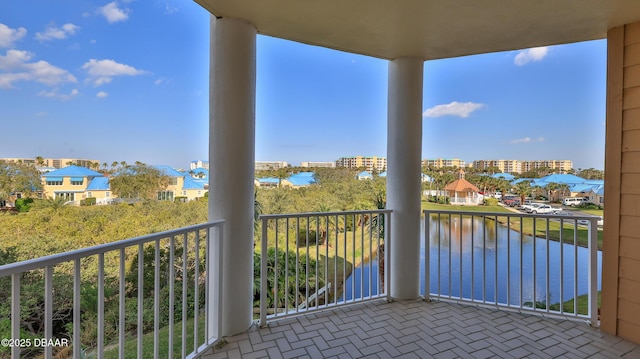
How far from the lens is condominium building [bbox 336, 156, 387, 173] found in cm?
465

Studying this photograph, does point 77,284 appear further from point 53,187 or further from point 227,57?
point 53,187

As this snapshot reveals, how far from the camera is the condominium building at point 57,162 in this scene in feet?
11.1

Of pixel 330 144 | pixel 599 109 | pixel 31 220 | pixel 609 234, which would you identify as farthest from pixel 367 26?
pixel 31 220

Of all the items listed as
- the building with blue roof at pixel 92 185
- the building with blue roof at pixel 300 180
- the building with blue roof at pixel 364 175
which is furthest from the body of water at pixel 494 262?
the building with blue roof at pixel 92 185

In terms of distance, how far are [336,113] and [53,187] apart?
17.9ft

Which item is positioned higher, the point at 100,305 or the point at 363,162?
the point at 363,162

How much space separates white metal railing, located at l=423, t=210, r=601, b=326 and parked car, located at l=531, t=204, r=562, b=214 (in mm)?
121

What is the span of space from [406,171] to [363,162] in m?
2.31

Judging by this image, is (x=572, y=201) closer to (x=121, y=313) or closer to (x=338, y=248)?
(x=338, y=248)

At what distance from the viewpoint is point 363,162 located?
17.2ft

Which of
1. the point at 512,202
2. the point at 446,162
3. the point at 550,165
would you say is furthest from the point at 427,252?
the point at 550,165

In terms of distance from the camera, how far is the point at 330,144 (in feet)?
21.8

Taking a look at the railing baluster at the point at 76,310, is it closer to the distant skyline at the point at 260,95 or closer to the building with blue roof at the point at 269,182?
the distant skyline at the point at 260,95

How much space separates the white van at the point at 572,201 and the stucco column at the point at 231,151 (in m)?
3.28
